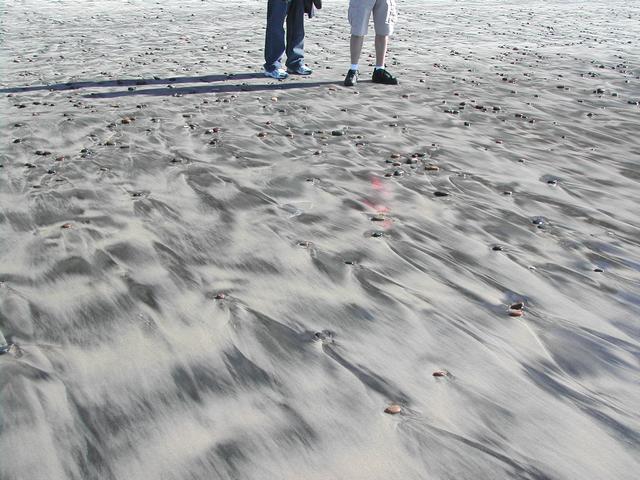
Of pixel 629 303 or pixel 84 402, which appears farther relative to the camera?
pixel 629 303

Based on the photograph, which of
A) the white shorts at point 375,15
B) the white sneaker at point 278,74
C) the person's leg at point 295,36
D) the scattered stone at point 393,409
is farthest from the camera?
the person's leg at point 295,36

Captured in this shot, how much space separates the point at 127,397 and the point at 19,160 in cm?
323

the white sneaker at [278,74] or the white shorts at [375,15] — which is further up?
the white shorts at [375,15]

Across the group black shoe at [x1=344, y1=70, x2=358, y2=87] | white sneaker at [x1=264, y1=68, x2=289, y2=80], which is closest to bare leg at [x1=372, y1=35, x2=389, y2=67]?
black shoe at [x1=344, y1=70, x2=358, y2=87]

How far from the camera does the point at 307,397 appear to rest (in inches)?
93.4

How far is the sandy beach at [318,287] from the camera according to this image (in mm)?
2160

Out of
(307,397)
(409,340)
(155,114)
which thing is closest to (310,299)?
(409,340)

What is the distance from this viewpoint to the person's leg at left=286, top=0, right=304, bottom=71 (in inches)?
325

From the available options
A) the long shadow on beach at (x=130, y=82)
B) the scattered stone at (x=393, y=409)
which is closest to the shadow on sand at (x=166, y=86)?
the long shadow on beach at (x=130, y=82)

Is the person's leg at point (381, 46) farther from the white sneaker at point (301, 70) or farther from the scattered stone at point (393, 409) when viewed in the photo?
the scattered stone at point (393, 409)

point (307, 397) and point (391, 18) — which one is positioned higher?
point (391, 18)

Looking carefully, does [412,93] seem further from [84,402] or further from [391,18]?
[84,402]

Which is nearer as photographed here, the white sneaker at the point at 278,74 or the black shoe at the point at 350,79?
the black shoe at the point at 350,79

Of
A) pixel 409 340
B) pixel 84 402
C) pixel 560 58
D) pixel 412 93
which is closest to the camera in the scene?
pixel 84 402
